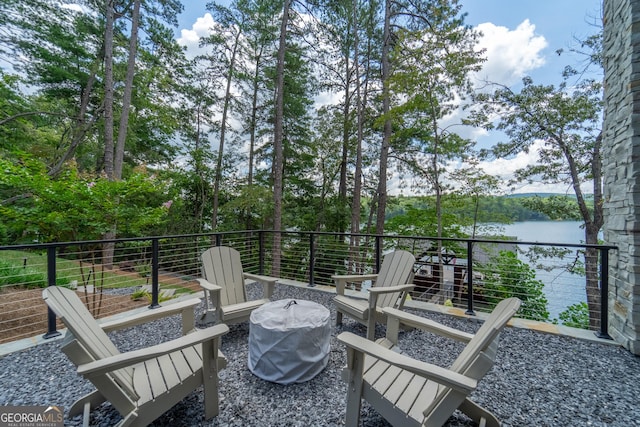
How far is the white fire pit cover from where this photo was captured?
2.02 meters

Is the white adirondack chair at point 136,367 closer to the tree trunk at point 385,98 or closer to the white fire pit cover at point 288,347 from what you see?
the white fire pit cover at point 288,347

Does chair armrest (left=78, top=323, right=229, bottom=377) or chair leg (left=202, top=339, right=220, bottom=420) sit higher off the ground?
chair armrest (left=78, top=323, right=229, bottom=377)

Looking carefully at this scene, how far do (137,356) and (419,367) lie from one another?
135cm

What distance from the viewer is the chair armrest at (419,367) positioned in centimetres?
118

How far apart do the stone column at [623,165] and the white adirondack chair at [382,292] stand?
189 centimetres

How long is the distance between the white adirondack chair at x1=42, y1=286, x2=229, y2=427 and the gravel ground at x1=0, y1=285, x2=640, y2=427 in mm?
245

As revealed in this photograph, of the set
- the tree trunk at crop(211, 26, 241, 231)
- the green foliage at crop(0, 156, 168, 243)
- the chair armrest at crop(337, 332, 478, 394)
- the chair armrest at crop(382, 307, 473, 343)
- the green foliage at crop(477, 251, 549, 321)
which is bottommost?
the green foliage at crop(477, 251, 549, 321)

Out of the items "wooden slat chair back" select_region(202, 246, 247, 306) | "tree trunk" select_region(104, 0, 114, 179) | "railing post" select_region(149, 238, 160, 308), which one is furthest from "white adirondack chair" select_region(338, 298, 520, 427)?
"tree trunk" select_region(104, 0, 114, 179)

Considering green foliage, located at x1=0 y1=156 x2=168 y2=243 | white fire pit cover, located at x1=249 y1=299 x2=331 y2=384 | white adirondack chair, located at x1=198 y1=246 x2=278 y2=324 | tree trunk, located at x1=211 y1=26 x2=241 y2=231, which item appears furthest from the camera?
tree trunk, located at x1=211 y1=26 x2=241 y2=231

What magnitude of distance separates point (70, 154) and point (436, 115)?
10472mm

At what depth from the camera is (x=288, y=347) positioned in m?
2.03

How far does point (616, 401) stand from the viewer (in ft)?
6.00

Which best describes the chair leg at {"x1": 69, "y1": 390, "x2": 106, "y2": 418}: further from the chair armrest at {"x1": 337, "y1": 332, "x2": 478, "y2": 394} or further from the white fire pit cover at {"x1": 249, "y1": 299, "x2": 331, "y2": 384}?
the chair armrest at {"x1": 337, "y1": 332, "x2": 478, "y2": 394}

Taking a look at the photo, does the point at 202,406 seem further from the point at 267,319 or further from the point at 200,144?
the point at 200,144
